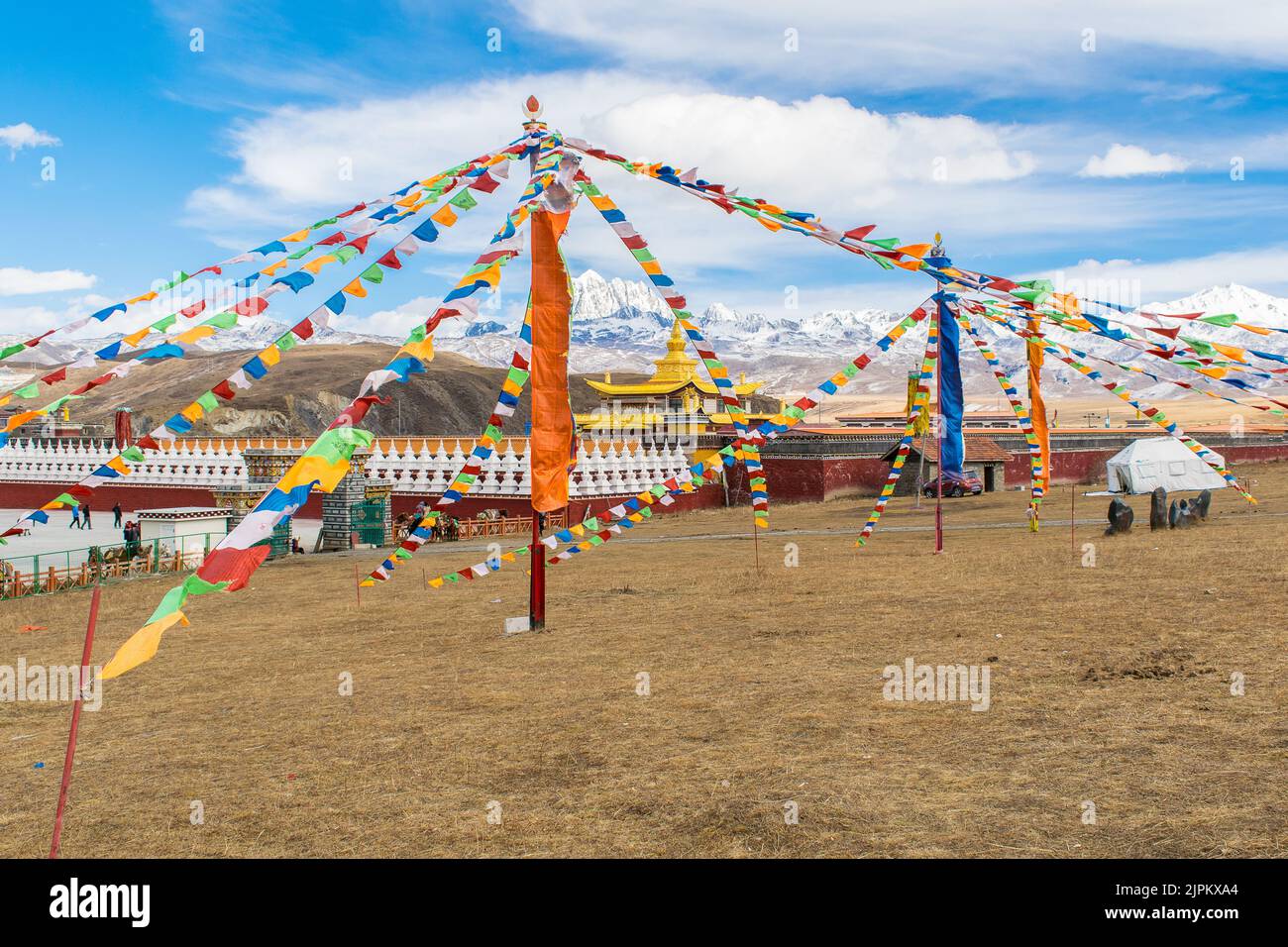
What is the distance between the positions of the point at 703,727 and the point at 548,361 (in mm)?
5438

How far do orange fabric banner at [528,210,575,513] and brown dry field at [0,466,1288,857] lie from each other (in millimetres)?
2002

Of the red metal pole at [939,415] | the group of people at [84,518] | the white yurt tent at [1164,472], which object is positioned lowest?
the group of people at [84,518]

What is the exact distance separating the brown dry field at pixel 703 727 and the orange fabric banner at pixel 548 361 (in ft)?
6.57

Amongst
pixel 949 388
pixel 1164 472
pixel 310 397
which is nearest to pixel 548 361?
pixel 949 388

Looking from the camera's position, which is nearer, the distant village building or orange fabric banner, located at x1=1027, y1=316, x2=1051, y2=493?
orange fabric banner, located at x1=1027, y1=316, x2=1051, y2=493

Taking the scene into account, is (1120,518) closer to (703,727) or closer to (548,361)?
(548,361)

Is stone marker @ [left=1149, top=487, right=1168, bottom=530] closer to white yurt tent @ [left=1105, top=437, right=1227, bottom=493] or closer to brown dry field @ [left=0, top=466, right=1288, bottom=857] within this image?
brown dry field @ [left=0, top=466, right=1288, bottom=857]

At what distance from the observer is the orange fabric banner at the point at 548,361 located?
41.9 ft

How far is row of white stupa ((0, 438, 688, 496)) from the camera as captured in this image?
3145 cm

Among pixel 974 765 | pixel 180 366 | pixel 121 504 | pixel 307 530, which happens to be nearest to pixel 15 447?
pixel 121 504

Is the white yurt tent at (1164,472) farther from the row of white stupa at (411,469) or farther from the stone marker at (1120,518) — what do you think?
the stone marker at (1120,518)

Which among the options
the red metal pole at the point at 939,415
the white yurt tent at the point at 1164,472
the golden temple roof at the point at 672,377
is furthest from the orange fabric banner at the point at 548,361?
the golden temple roof at the point at 672,377

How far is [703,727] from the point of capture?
8969 millimetres

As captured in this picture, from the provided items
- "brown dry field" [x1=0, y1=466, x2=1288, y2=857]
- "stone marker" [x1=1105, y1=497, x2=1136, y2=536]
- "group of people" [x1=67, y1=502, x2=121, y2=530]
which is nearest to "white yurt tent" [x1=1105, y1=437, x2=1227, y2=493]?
"stone marker" [x1=1105, y1=497, x2=1136, y2=536]
